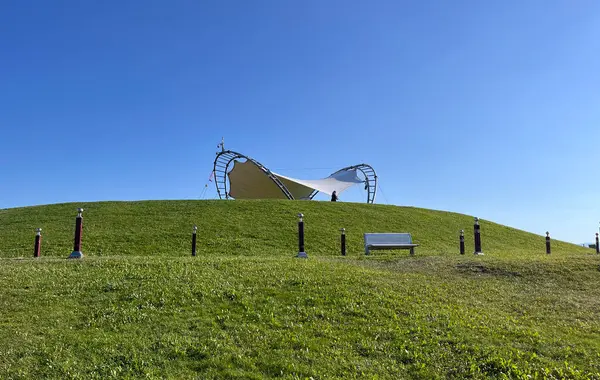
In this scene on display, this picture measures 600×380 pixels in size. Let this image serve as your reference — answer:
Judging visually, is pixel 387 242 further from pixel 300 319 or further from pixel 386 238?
pixel 300 319

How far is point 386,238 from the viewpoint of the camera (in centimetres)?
1603

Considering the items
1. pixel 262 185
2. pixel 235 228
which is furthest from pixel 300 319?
pixel 262 185

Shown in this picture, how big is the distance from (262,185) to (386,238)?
32.0 meters

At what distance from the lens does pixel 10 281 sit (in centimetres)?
822

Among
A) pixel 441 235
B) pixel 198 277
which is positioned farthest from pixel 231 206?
pixel 198 277

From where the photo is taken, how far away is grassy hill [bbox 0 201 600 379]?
5293 millimetres

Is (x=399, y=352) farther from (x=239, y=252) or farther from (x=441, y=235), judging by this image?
(x=441, y=235)

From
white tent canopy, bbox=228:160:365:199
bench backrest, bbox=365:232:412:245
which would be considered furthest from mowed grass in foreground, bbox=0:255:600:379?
white tent canopy, bbox=228:160:365:199

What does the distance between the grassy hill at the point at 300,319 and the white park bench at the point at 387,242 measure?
2454 millimetres

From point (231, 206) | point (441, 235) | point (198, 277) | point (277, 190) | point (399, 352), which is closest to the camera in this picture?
point (399, 352)

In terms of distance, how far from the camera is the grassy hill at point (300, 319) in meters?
5.29

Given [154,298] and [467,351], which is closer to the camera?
[467,351]

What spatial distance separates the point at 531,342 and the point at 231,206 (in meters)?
21.8

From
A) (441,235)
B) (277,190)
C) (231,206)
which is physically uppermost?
(277,190)
